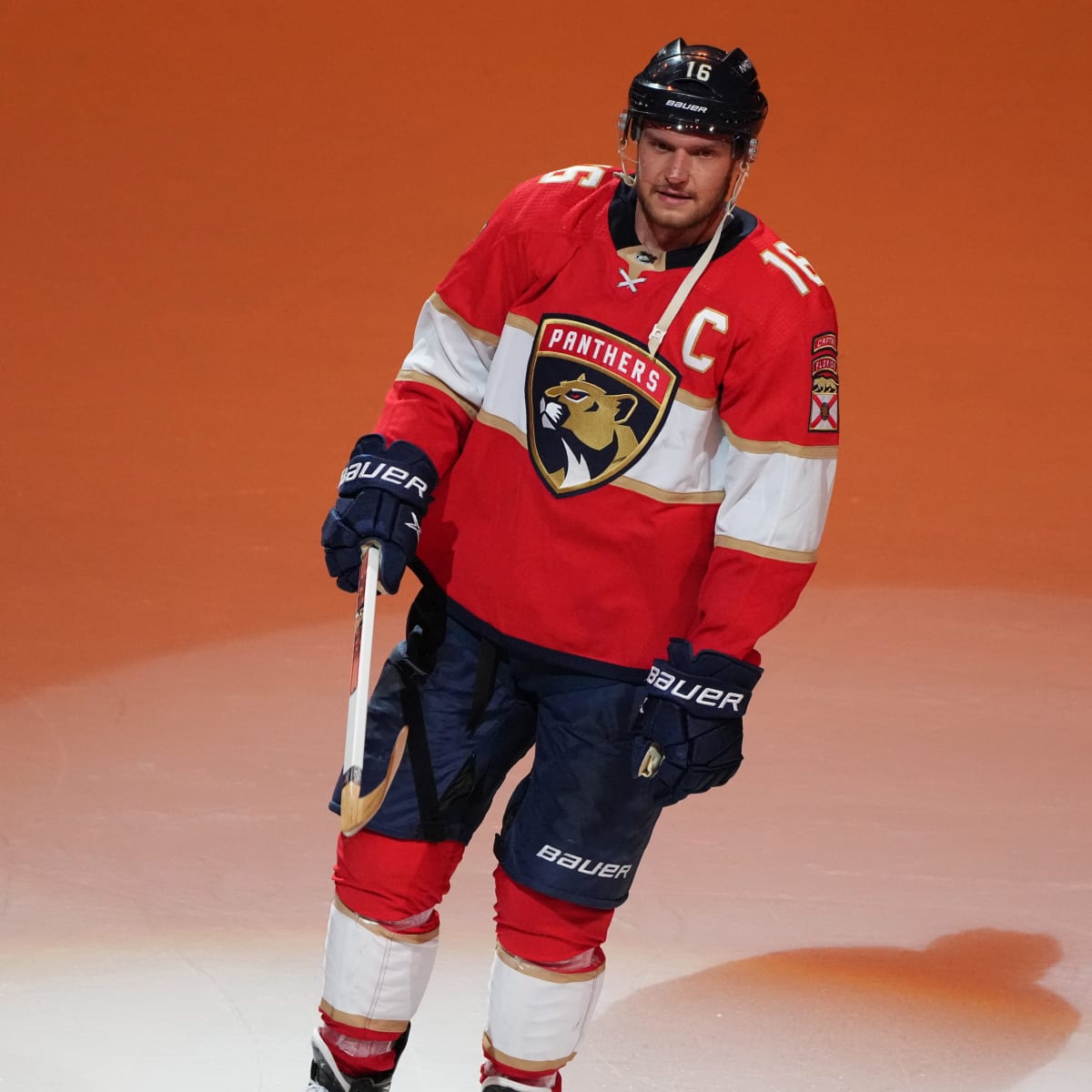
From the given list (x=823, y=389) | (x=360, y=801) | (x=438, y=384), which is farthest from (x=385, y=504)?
(x=823, y=389)

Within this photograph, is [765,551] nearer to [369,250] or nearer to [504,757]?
[504,757]

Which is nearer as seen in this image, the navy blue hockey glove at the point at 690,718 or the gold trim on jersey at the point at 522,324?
Result: the navy blue hockey glove at the point at 690,718

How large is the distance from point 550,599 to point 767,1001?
120 cm

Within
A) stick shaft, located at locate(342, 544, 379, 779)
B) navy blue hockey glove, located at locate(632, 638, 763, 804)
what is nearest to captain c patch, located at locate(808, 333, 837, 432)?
navy blue hockey glove, located at locate(632, 638, 763, 804)

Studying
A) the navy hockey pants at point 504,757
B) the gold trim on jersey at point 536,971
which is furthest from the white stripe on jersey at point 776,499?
the gold trim on jersey at point 536,971

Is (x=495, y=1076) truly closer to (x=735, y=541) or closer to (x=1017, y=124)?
(x=735, y=541)

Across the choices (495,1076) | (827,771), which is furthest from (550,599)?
(827,771)

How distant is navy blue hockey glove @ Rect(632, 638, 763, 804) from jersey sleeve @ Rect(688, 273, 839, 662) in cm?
4

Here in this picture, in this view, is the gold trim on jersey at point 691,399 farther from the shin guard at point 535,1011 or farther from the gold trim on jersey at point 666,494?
the shin guard at point 535,1011

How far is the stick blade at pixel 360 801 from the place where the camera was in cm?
260

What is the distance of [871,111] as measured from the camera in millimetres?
7109

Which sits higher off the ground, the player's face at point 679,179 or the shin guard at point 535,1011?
the player's face at point 679,179

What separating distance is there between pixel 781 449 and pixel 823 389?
11 cm

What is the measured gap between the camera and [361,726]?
8.60 feet
